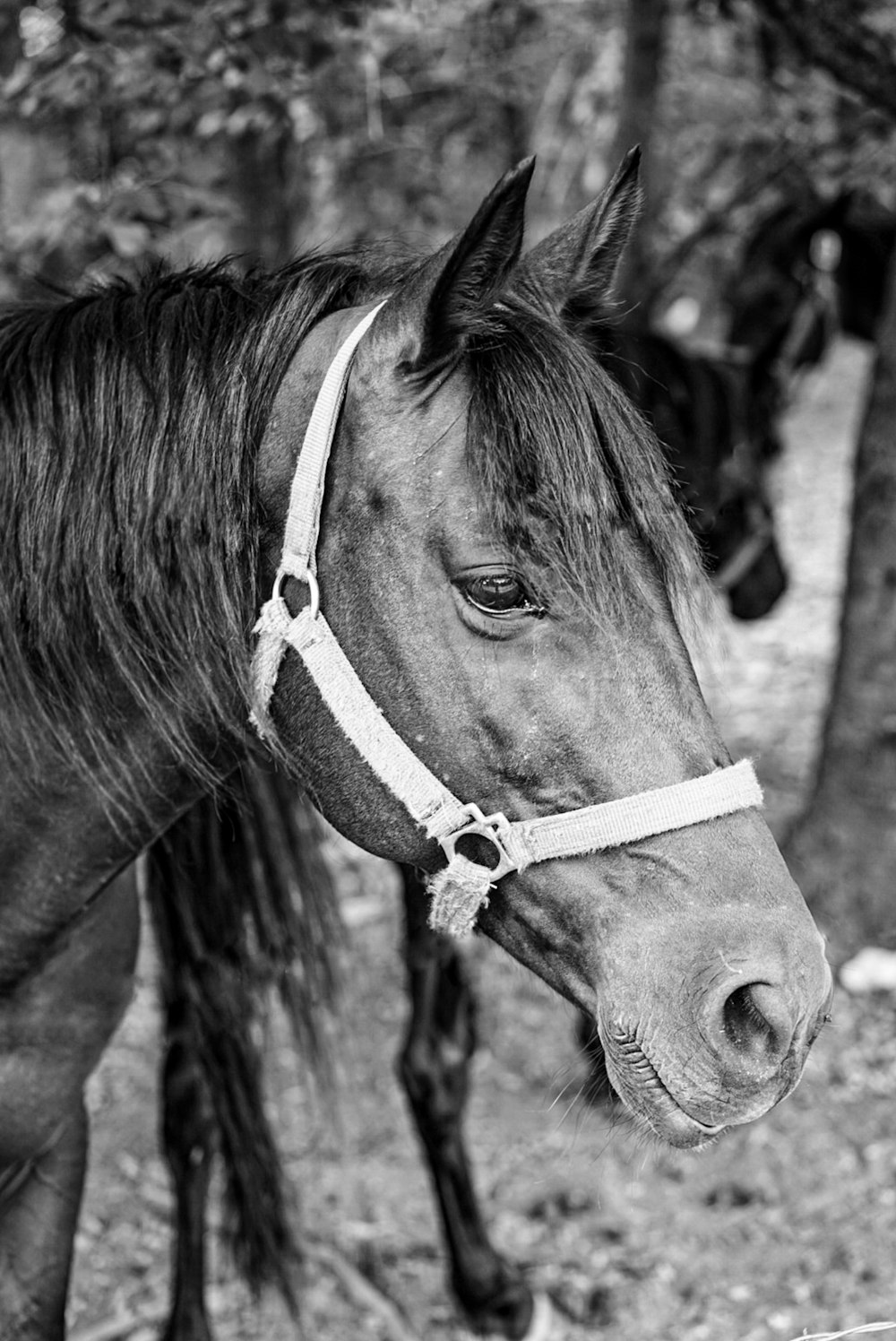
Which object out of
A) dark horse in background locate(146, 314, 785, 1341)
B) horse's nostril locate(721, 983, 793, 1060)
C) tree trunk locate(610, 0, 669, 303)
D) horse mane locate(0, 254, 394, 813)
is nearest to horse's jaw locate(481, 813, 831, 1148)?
horse's nostril locate(721, 983, 793, 1060)

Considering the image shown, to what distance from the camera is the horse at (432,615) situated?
1590 millimetres

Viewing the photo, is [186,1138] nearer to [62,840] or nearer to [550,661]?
[62,840]

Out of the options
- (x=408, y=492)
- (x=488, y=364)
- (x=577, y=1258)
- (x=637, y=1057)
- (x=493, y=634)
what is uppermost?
(x=488, y=364)

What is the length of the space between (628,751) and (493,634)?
0.75 ft

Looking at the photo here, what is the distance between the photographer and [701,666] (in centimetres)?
438

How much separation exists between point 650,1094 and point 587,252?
46.7 inches

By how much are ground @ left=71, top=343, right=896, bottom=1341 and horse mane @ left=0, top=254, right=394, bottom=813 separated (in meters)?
1.34

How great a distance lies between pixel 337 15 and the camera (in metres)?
3.74

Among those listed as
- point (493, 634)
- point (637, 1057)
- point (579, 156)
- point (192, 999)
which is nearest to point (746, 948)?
point (637, 1057)

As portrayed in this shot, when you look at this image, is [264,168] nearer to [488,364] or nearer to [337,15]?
[337,15]

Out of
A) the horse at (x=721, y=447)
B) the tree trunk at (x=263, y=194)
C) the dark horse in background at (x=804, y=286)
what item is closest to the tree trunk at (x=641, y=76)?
the dark horse in background at (x=804, y=286)

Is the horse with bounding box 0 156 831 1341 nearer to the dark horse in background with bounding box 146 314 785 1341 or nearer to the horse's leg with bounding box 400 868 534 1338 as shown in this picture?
the dark horse in background with bounding box 146 314 785 1341

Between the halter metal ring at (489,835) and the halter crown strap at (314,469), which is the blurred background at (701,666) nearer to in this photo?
the halter metal ring at (489,835)

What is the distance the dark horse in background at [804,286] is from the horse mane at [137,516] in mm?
4067
